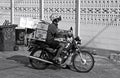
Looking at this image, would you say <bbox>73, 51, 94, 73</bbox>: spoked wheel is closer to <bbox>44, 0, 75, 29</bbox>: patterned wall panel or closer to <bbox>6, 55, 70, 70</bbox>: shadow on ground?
<bbox>6, 55, 70, 70</bbox>: shadow on ground

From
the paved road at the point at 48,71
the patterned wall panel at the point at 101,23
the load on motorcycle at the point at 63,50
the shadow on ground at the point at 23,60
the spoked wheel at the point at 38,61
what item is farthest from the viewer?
the patterned wall panel at the point at 101,23

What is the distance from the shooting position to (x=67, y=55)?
25.1 ft

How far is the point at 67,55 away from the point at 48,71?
757 mm

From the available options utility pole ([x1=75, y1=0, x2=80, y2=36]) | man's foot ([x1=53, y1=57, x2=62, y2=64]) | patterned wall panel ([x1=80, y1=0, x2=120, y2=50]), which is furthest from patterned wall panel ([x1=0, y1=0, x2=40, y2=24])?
man's foot ([x1=53, y1=57, x2=62, y2=64])

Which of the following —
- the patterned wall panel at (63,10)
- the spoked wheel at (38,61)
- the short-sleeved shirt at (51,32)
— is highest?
the patterned wall panel at (63,10)

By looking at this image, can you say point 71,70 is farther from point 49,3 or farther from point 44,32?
point 49,3

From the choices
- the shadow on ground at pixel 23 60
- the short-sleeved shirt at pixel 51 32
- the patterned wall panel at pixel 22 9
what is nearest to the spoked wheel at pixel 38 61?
the shadow on ground at pixel 23 60

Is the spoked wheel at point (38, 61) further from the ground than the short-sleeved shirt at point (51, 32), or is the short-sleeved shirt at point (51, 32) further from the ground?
the short-sleeved shirt at point (51, 32)

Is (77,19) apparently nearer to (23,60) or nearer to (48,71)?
(23,60)

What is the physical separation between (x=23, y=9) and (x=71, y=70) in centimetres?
580

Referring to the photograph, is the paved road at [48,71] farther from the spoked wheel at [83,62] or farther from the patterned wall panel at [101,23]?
the patterned wall panel at [101,23]

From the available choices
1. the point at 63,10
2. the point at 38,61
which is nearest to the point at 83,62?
the point at 38,61

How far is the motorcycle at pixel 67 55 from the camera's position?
7.57m

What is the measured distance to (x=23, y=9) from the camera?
12.7 meters
